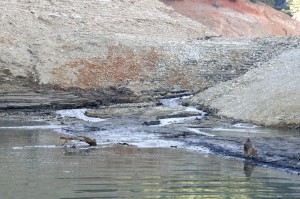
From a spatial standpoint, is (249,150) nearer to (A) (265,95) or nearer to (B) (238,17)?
(A) (265,95)

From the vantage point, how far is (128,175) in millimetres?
18125

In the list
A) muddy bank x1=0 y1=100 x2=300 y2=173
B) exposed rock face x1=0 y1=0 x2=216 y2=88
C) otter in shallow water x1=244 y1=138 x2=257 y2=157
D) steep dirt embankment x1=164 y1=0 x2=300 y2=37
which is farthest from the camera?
steep dirt embankment x1=164 y1=0 x2=300 y2=37

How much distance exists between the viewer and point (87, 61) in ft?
149

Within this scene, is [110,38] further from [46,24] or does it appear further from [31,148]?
[31,148]

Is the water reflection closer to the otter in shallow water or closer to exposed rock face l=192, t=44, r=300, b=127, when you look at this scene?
the otter in shallow water

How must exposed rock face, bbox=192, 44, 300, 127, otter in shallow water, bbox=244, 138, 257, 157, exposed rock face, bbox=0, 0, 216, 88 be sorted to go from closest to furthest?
1. otter in shallow water, bbox=244, 138, 257, 157
2. exposed rock face, bbox=192, 44, 300, 127
3. exposed rock face, bbox=0, 0, 216, 88

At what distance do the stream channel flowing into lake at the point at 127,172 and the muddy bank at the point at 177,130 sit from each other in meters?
0.57

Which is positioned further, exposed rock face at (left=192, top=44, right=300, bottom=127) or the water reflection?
exposed rock face at (left=192, top=44, right=300, bottom=127)

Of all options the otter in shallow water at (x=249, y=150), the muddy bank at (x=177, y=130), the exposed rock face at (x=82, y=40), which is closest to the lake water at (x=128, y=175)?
the otter in shallow water at (x=249, y=150)

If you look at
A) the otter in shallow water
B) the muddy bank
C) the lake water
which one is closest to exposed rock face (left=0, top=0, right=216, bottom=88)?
the muddy bank

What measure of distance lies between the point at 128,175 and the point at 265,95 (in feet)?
56.1

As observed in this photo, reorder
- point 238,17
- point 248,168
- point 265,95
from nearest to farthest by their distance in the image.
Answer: point 248,168
point 265,95
point 238,17

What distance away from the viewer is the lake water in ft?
51.2

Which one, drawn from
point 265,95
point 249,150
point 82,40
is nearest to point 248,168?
point 249,150
